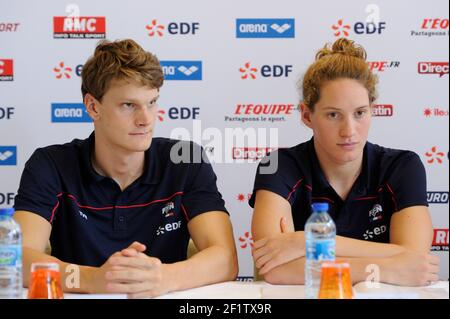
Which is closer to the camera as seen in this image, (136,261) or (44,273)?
(44,273)

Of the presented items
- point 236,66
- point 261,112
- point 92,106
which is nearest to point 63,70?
point 236,66

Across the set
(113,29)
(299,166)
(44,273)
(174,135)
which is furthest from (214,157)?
(44,273)

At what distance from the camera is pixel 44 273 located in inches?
58.2

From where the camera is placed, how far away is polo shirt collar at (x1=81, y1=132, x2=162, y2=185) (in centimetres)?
225

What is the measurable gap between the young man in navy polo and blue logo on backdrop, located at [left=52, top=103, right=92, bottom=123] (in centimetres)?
140

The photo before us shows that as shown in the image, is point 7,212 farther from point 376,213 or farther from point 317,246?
point 376,213

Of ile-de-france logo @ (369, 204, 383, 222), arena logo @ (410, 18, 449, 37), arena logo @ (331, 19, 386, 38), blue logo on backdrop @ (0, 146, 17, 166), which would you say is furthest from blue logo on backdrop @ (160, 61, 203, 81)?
ile-de-france logo @ (369, 204, 383, 222)

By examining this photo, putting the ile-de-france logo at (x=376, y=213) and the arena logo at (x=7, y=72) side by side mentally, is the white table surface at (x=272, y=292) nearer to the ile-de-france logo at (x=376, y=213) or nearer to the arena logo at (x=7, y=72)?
the ile-de-france logo at (x=376, y=213)

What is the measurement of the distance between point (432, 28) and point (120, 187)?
225 cm

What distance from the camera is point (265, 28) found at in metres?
3.74

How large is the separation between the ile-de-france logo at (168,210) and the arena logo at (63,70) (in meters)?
1.73

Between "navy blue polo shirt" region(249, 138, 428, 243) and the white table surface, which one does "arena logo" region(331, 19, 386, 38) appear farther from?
the white table surface
